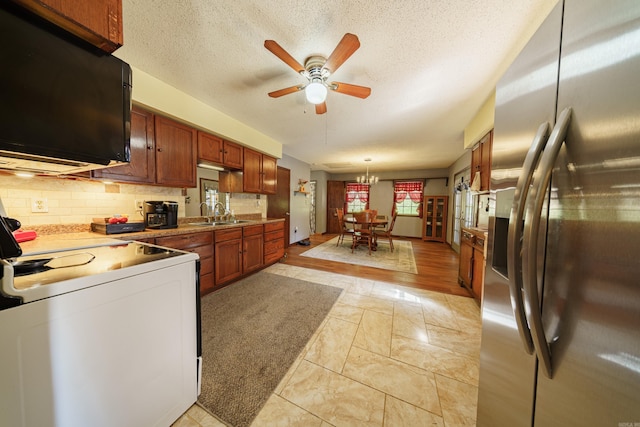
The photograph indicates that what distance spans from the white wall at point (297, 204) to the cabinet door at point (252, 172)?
1.32m

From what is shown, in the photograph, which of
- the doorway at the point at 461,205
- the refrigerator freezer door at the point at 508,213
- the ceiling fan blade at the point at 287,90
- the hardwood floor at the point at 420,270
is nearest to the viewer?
the refrigerator freezer door at the point at 508,213

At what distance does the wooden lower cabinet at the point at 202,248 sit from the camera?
85.2 inches

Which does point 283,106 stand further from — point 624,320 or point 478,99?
point 624,320

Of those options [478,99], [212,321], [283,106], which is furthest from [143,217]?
[478,99]

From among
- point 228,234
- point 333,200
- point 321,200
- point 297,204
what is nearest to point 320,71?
point 228,234

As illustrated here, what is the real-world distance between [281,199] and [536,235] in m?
4.63

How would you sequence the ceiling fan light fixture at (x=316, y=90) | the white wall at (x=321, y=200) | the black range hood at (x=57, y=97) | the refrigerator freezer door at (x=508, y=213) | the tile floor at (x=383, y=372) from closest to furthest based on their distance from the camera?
the refrigerator freezer door at (x=508, y=213)
the black range hood at (x=57, y=97)
the tile floor at (x=383, y=372)
the ceiling fan light fixture at (x=316, y=90)
the white wall at (x=321, y=200)

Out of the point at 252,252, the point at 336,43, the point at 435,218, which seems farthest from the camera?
the point at 435,218

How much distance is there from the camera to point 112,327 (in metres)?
0.83

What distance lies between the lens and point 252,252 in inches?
124

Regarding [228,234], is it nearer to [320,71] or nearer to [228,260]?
[228,260]

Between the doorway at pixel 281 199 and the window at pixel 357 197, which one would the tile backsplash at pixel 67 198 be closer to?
the doorway at pixel 281 199

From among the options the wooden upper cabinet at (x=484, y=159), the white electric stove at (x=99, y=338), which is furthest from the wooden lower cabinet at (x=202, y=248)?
the wooden upper cabinet at (x=484, y=159)

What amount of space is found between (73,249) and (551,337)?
230 cm
